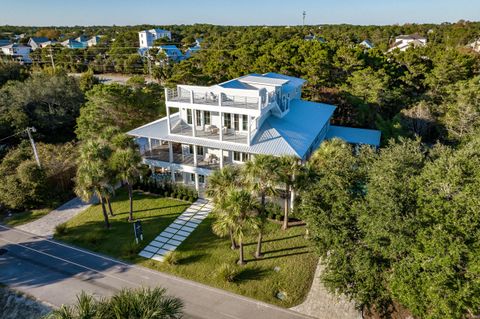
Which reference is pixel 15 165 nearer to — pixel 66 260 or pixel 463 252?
pixel 66 260

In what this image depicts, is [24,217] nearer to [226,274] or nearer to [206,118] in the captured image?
[206,118]

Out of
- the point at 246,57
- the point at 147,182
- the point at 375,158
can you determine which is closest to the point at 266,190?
the point at 375,158

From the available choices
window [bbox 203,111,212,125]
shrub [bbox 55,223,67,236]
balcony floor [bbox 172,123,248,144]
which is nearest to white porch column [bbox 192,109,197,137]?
balcony floor [bbox 172,123,248,144]

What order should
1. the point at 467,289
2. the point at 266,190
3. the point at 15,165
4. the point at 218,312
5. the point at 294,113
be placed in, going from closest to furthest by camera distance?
the point at 467,289 < the point at 218,312 < the point at 266,190 < the point at 15,165 < the point at 294,113

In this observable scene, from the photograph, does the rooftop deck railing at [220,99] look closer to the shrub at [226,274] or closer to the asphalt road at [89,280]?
the shrub at [226,274]

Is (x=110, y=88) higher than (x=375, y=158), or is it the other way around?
(x=110, y=88)

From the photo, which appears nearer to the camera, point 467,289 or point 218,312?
point 467,289

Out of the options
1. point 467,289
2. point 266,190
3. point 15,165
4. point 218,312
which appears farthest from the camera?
point 15,165
